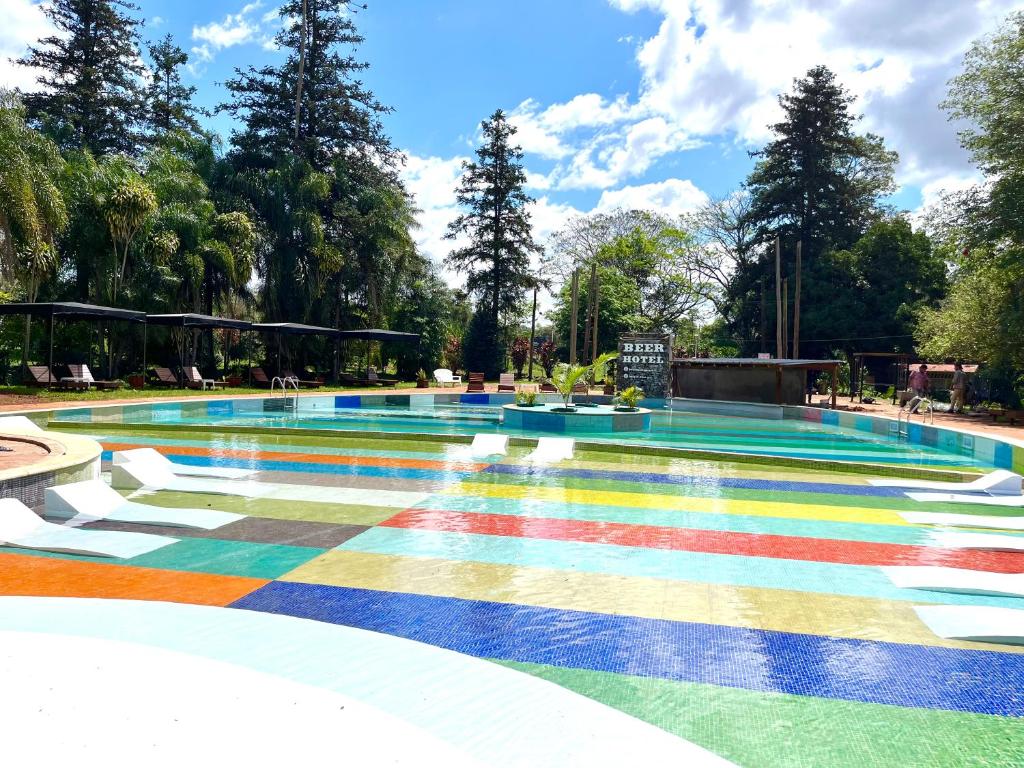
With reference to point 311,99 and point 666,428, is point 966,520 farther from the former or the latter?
point 311,99

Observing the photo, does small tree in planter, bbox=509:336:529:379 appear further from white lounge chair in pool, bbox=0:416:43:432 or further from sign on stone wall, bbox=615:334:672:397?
white lounge chair in pool, bbox=0:416:43:432

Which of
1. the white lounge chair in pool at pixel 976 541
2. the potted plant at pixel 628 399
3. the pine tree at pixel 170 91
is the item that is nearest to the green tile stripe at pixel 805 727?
the white lounge chair in pool at pixel 976 541

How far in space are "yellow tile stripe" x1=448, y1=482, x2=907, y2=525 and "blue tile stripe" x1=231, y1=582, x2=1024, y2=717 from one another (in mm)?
3295

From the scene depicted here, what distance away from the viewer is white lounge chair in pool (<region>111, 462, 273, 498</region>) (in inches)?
285

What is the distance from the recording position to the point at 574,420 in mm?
14867

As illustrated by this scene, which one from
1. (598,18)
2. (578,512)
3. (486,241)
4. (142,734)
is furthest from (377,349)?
(142,734)

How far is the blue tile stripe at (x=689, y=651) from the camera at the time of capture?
3168 mm

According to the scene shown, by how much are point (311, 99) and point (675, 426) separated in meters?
25.4

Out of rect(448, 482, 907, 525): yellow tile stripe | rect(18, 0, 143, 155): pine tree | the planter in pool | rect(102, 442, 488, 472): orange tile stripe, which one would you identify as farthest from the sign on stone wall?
rect(18, 0, 143, 155): pine tree

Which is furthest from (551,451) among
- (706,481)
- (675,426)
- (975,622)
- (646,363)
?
(646,363)

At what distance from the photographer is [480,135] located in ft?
129

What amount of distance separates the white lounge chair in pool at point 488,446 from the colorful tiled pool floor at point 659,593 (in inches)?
107

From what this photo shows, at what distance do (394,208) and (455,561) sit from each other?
2793 centimetres

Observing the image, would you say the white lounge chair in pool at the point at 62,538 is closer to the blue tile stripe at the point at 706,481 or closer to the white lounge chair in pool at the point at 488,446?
the blue tile stripe at the point at 706,481
